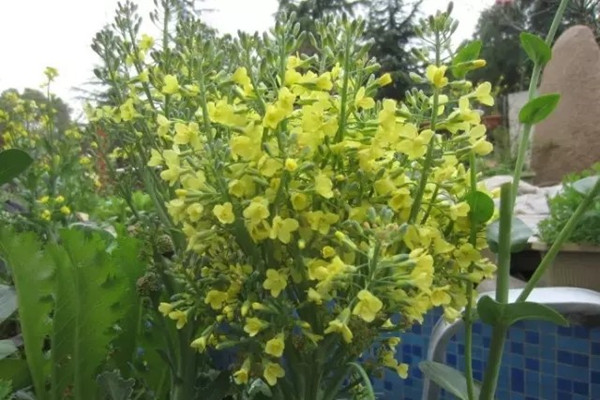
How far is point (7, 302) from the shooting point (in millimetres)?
753

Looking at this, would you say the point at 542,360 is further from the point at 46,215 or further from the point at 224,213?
the point at 46,215

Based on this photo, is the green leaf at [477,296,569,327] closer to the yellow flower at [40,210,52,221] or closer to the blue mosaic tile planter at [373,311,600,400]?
the blue mosaic tile planter at [373,311,600,400]

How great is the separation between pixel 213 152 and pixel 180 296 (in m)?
0.13

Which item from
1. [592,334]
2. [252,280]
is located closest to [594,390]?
[592,334]

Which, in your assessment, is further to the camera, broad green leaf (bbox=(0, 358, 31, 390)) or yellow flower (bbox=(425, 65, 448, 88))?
broad green leaf (bbox=(0, 358, 31, 390))

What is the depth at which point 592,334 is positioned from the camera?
0.70 m

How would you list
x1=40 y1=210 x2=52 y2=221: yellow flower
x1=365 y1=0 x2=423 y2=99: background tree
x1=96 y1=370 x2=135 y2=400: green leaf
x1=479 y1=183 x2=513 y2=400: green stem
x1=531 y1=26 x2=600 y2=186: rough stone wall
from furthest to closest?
x1=365 y1=0 x2=423 y2=99: background tree
x1=531 y1=26 x2=600 y2=186: rough stone wall
x1=40 y1=210 x2=52 y2=221: yellow flower
x1=96 y1=370 x2=135 y2=400: green leaf
x1=479 y1=183 x2=513 y2=400: green stem

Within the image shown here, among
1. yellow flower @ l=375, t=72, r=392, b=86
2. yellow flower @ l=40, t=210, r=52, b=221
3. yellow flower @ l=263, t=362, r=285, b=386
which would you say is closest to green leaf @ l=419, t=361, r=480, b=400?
yellow flower @ l=263, t=362, r=285, b=386

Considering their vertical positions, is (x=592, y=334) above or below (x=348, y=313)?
below

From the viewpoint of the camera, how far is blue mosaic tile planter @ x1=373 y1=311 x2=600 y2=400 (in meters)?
0.72

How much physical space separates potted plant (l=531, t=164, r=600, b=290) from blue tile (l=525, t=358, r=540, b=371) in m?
1.59

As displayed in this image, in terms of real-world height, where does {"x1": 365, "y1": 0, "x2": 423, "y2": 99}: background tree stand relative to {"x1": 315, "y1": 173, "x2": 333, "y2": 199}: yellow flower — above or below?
above

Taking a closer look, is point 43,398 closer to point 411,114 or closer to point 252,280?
point 252,280

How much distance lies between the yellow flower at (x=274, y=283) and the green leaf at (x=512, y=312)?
0.52 feet
